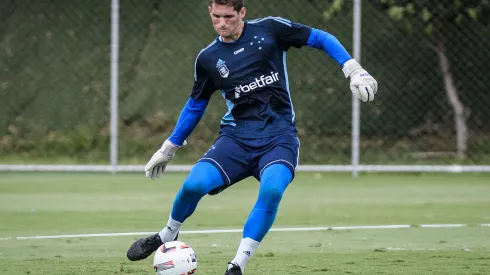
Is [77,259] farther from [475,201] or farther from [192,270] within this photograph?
[475,201]

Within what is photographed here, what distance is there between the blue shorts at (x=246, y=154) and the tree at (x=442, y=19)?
27.2ft

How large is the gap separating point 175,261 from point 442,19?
9.89 metres

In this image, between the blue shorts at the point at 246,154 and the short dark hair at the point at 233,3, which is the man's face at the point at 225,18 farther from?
the blue shorts at the point at 246,154

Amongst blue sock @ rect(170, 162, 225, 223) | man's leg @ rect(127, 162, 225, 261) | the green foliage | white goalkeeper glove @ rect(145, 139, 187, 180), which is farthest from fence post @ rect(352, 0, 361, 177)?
blue sock @ rect(170, 162, 225, 223)

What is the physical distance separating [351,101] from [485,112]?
6.70ft

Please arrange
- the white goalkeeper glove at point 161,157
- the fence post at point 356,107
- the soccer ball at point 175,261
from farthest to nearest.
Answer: the fence post at point 356,107
the white goalkeeper glove at point 161,157
the soccer ball at point 175,261

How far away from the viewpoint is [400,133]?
15461mm

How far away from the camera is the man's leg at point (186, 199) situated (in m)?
6.52

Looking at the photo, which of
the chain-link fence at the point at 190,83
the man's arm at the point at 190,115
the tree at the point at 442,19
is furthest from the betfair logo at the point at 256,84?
the tree at the point at 442,19

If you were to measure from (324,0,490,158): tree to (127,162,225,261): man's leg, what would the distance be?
832 cm

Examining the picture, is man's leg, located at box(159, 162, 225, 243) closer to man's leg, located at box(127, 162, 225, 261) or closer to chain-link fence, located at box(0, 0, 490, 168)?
man's leg, located at box(127, 162, 225, 261)

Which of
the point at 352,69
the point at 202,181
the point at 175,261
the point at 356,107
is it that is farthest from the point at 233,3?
the point at 356,107

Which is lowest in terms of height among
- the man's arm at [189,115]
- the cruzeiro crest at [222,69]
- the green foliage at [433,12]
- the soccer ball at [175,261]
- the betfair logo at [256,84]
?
the soccer ball at [175,261]

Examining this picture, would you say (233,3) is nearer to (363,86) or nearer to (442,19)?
(363,86)
